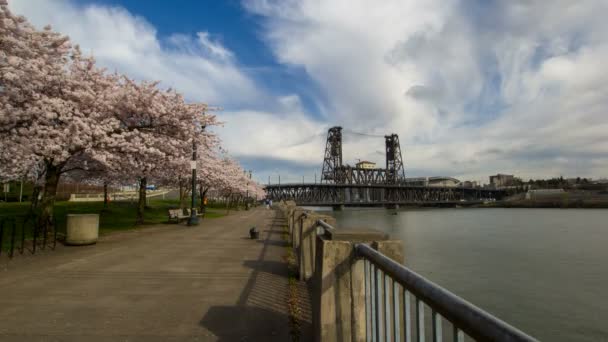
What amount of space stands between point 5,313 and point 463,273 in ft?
59.5

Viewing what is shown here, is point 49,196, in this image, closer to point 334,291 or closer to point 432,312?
point 334,291

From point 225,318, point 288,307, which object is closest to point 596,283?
point 288,307

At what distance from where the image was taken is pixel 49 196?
15.1m

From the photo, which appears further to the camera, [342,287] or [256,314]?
[256,314]

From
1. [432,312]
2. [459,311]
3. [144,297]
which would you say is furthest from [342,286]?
[144,297]

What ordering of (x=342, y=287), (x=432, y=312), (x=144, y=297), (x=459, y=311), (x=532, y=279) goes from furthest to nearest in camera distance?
(x=532, y=279), (x=144, y=297), (x=342, y=287), (x=432, y=312), (x=459, y=311)

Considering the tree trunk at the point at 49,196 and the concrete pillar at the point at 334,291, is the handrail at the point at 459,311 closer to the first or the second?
the concrete pillar at the point at 334,291

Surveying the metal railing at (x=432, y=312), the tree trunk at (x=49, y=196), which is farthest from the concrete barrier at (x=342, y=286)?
the tree trunk at (x=49, y=196)

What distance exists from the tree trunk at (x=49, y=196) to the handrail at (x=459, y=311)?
51.6 ft

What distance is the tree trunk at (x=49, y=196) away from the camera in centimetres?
1452

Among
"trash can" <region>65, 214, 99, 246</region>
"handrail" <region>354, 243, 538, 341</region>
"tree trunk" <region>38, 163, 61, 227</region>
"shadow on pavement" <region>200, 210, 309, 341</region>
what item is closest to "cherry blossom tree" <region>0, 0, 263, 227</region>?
"tree trunk" <region>38, 163, 61, 227</region>

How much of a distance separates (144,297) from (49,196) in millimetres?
11143

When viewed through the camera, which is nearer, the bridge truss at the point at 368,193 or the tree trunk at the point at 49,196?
the tree trunk at the point at 49,196

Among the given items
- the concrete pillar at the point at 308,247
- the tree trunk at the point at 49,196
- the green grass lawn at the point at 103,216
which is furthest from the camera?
the green grass lawn at the point at 103,216
